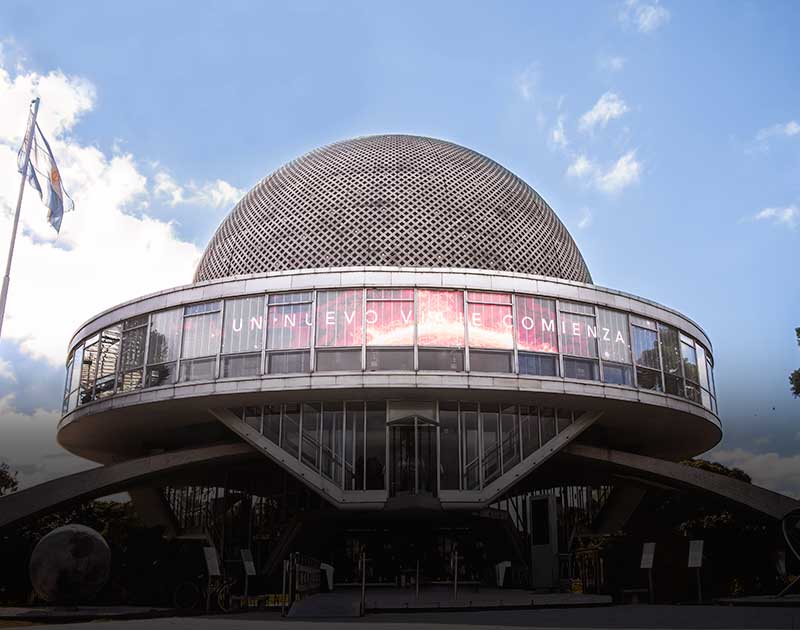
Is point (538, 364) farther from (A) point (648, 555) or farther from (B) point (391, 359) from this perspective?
(A) point (648, 555)

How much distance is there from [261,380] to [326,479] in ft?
10.3

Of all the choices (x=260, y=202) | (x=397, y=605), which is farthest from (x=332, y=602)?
(x=260, y=202)

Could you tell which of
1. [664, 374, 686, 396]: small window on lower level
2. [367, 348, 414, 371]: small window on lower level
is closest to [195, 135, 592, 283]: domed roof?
[367, 348, 414, 371]: small window on lower level

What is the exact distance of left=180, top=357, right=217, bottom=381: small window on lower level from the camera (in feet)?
75.2

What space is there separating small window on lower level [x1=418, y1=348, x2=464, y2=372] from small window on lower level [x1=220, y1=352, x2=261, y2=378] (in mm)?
4303

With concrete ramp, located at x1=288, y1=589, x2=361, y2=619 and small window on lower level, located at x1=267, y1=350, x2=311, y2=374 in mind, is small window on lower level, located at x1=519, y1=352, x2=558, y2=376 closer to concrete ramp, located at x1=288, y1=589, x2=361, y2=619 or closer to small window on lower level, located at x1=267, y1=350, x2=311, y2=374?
small window on lower level, located at x1=267, y1=350, x2=311, y2=374

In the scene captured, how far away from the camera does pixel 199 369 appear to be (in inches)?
912

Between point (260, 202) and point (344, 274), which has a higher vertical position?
point (260, 202)

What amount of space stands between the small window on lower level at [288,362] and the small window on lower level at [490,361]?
169 inches

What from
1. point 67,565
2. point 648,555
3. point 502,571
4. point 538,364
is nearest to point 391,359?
point 538,364

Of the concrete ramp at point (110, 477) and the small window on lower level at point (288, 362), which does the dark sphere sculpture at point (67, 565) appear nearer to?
the small window on lower level at point (288, 362)

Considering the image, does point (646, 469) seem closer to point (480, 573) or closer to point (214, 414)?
point (480, 573)

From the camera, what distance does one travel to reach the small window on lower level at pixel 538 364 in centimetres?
2273

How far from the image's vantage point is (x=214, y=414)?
23875mm
